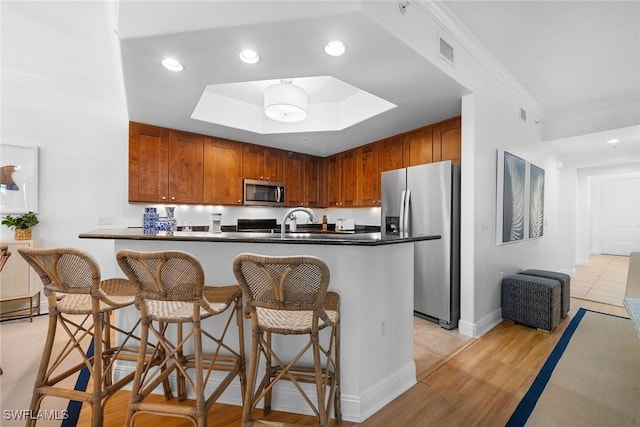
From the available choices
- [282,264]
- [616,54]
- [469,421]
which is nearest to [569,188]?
[616,54]

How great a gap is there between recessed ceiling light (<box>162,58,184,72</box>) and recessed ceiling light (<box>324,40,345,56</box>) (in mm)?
1194

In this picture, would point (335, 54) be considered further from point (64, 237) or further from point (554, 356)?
point (64, 237)

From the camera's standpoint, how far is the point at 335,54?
6.90ft

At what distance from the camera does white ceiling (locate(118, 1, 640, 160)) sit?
180 centimetres

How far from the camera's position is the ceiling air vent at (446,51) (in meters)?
2.34

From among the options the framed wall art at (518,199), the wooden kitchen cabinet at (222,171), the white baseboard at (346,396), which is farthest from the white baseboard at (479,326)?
the wooden kitchen cabinet at (222,171)

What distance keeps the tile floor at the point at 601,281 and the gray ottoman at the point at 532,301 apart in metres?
1.83

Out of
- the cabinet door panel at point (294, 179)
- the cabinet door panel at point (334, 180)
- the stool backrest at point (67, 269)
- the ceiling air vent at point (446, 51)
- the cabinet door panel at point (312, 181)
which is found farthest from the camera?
the cabinet door panel at point (312, 181)

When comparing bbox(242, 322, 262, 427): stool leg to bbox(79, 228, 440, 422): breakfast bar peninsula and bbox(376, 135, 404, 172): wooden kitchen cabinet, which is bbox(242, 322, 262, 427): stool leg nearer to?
bbox(79, 228, 440, 422): breakfast bar peninsula

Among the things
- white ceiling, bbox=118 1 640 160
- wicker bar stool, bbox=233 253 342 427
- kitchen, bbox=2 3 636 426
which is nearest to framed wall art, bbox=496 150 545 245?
kitchen, bbox=2 3 636 426

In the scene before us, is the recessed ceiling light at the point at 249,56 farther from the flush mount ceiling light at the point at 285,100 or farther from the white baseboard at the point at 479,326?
the white baseboard at the point at 479,326

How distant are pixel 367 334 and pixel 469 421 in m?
0.77

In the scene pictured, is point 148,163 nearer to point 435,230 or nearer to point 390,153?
point 390,153

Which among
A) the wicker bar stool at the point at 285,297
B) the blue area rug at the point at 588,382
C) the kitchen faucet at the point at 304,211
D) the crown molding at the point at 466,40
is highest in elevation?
the crown molding at the point at 466,40
